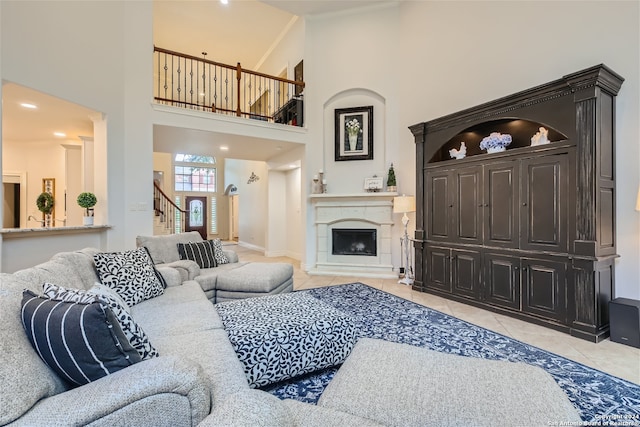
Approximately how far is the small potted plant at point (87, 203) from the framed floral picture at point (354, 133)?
3999 millimetres

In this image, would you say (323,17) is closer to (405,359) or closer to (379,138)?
(379,138)

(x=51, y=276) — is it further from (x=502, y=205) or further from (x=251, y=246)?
(x=251, y=246)

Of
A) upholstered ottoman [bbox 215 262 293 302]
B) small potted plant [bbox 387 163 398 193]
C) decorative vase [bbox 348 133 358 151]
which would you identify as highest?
decorative vase [bbox 348 133 358 151]

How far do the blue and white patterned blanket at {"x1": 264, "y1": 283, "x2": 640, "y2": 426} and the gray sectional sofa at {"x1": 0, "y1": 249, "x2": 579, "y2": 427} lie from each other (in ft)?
2.21

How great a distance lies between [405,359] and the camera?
1514 mm

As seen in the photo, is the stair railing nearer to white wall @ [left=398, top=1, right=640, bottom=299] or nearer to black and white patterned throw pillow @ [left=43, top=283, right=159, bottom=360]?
white wall @ [left=398, top=1, right=640, bottom=299]

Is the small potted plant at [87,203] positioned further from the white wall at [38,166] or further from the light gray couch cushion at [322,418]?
the light gray couch cushion at [322,418]

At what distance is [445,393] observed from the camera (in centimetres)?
122

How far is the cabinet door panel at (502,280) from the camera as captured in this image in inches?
132

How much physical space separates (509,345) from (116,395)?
9.47 feet

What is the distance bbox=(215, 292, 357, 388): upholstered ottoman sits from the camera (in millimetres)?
1863

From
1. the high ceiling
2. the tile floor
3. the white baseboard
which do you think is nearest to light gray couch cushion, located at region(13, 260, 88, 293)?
the high ceiling

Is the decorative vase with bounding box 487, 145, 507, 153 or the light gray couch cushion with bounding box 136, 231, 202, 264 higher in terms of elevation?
the decorative vase with bounding box 487, 145, 507, 153

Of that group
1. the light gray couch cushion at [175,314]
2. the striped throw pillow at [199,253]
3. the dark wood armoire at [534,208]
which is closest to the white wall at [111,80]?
the striped throw pillow at [199,253]
